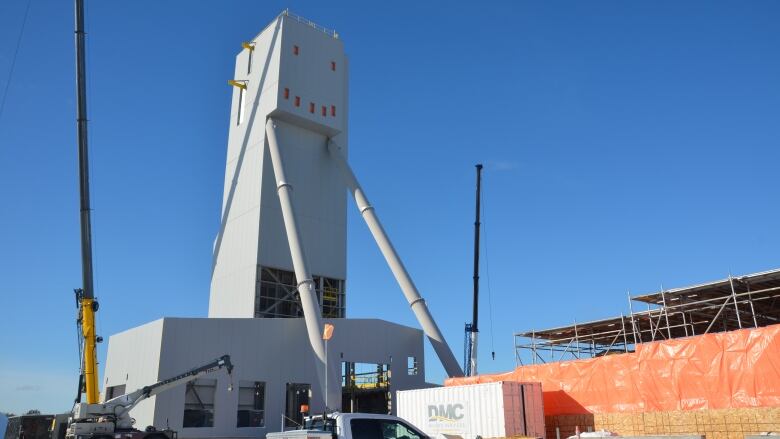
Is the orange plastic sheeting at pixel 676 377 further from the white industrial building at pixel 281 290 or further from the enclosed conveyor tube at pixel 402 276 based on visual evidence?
the white industrial building at pixel 281 290

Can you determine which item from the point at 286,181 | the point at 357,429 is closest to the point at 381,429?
the point at 357,429

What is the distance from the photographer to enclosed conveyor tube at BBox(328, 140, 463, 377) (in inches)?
1415

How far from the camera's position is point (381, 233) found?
40.0 m

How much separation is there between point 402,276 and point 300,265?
645 centimetres

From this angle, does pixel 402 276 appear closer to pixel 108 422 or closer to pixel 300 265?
pixel 300 265

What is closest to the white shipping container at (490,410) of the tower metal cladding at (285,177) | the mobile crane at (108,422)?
the mobile crane at (108,422)

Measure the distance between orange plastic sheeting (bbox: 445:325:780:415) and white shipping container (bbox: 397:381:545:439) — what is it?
2.06m

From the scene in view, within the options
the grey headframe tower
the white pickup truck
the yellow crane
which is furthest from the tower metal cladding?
the white pickup truck

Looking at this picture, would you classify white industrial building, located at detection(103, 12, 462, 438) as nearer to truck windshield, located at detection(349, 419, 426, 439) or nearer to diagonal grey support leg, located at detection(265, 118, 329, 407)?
diagonal grey support leg, located at detection(265, 118, 329, 407)

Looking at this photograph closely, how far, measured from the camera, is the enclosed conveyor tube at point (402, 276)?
35.9 m

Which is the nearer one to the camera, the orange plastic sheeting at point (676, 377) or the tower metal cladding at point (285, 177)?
the orange plastic sheeting at point (676, 377)

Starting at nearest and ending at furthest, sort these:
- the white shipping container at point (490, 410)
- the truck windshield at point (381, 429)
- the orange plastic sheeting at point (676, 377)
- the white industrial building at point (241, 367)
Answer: the truck windshield at point (381, 429) < the orange plastic sheeting at point (676, 377) < the white shipping container at point (490, 410) < the white industrial building at point (241, 367)

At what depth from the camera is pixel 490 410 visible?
2472 cm

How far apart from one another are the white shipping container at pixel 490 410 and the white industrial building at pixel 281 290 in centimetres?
560
